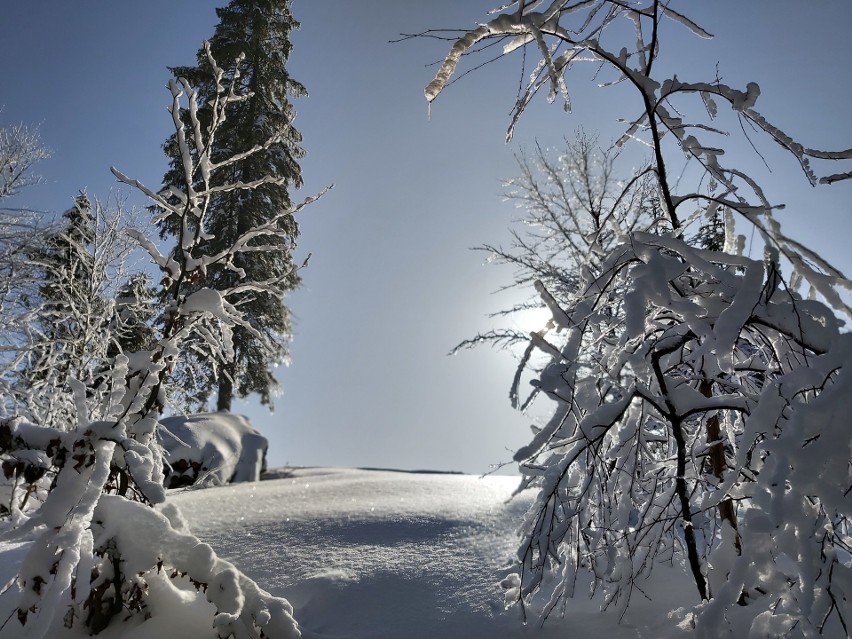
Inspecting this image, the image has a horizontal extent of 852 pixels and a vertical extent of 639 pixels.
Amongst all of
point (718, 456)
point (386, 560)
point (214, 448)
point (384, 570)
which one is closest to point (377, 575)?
point (384, 570)

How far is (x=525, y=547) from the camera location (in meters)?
1.89

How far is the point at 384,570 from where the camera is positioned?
9.67 feet

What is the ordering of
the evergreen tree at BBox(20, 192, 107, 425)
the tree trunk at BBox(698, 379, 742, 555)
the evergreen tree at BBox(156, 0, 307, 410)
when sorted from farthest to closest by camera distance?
the evergreen tree at BBox(156, 0, 307, 410) < the evergreen tree at BBox(20, 192, 107, 425) < the tree trunk at BBox(698, 379, 742, 555)

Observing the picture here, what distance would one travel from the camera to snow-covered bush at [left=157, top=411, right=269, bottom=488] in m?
7.52

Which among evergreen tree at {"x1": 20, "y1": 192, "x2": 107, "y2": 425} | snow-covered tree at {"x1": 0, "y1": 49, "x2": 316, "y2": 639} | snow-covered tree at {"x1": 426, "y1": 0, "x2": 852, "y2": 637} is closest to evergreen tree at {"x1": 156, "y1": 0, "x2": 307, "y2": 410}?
evergreen tree at {"x1": 20, "y1": 192, "x2": 107, "y2": 425}

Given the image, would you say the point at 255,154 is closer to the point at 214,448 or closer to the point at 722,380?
the point at 214,448

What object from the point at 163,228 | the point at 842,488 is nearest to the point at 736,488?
the point at 842,488

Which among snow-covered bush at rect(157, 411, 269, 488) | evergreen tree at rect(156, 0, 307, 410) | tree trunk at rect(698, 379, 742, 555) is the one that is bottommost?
snow-covered bush at rect(157, 411, 269, 488)

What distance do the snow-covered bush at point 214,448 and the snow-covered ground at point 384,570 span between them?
325 cm

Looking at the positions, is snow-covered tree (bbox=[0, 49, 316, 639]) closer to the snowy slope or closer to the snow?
the snow

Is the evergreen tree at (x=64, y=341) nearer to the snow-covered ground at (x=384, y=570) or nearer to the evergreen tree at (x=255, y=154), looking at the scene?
the snow-covered ground at (x=384, y=570)

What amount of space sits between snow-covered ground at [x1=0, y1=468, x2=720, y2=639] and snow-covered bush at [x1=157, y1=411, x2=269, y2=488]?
3246 mm

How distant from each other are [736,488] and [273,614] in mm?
1858

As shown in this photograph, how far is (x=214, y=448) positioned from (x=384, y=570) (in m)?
6.03
